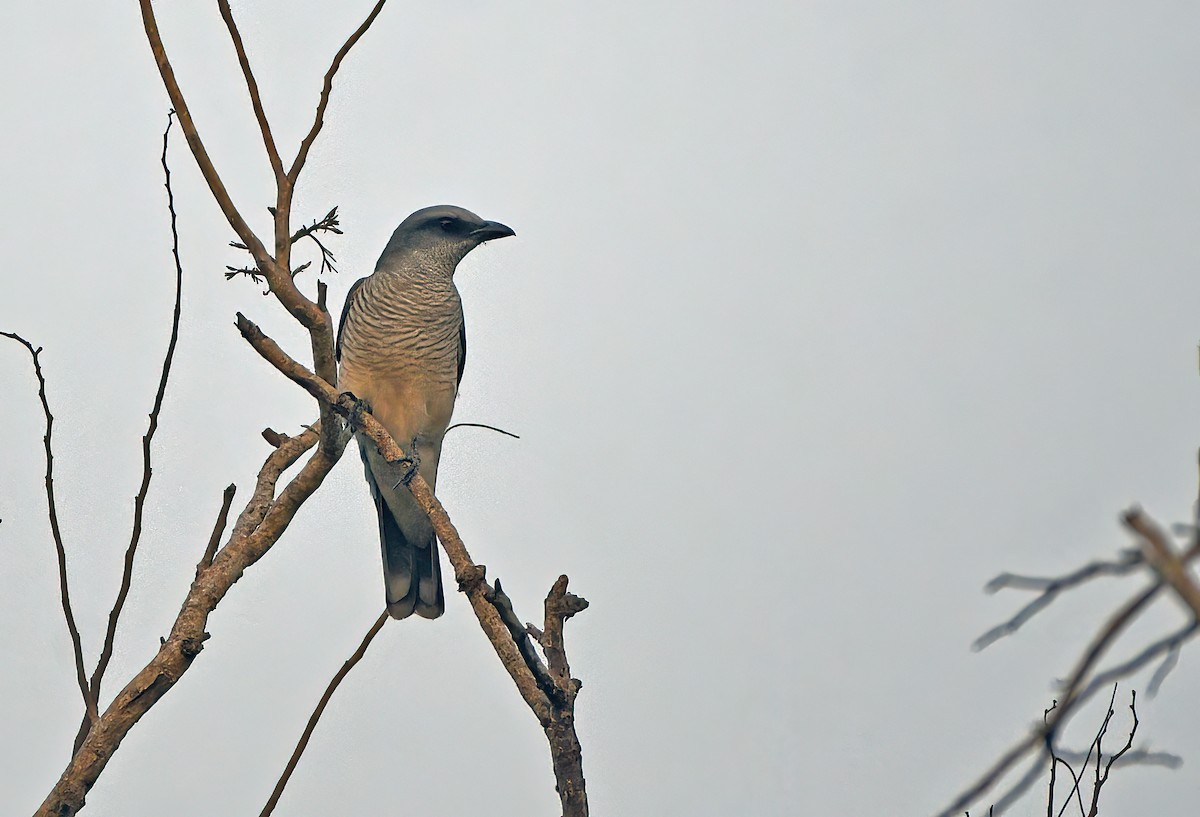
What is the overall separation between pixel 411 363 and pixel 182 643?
6.21 ft

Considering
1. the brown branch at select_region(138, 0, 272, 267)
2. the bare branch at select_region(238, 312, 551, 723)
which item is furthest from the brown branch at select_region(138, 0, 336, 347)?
the bare branch at select_region(238, 312, 551, 723)

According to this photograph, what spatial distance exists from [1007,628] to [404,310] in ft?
11.9

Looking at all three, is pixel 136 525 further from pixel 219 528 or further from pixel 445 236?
pixel 445 236

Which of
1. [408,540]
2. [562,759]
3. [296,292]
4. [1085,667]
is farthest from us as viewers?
[408,540]

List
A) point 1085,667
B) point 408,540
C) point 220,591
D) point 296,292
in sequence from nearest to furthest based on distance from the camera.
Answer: point 1085,667 → point 296,292 → point 220,591 → point 408,540

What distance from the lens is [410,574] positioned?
3930 mm

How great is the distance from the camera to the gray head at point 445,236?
4363mm

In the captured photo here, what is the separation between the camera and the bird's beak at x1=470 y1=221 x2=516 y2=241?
4285mm

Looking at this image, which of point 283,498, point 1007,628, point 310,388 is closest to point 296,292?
point 310,388

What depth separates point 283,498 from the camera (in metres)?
2.69

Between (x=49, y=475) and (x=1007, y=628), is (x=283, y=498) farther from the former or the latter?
(x=1007, y=628)

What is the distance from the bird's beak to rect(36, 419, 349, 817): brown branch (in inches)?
66.4

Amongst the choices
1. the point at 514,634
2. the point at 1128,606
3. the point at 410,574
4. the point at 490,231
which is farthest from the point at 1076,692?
the point at 490,231

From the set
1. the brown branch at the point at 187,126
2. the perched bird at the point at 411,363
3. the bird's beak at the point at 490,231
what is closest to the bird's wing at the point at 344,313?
the perched bird at the point at 411,363
